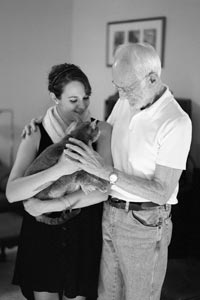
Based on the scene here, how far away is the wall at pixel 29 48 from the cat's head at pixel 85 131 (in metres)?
3.20

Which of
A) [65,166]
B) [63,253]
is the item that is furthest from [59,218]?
[65,166]

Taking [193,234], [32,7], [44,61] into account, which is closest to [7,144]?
[44,61]

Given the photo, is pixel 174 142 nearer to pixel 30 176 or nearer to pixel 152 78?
pixel 152 78

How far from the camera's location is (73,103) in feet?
5.41

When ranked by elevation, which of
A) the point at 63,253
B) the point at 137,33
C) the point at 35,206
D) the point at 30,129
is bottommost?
the point at 63,253

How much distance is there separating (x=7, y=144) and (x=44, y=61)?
100 centimetres

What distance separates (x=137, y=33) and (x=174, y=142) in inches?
115

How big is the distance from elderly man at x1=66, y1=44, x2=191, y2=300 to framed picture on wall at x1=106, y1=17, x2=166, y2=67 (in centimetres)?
241

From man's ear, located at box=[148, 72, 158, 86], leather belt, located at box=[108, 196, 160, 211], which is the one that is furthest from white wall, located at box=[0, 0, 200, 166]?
leather belt, located at box=[108, 196, 160, 211]

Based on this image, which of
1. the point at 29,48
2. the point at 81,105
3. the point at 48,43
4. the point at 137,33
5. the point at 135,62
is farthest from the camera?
the point at 48,43

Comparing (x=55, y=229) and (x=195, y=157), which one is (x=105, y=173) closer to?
(x=55, y=229)

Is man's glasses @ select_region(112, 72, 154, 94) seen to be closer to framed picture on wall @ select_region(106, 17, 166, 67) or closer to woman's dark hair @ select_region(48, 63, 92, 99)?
woman's dark hair @ select_region(48, 63, 92, 99)

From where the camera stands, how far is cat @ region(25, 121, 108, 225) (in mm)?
1544

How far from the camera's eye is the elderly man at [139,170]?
1468mm
